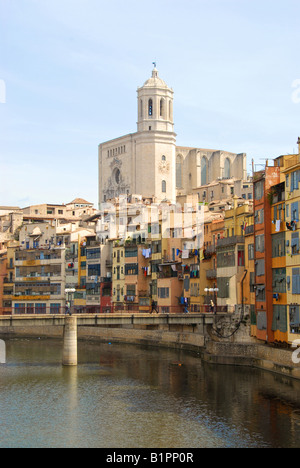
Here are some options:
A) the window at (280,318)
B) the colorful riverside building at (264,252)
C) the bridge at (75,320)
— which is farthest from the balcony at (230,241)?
the window at (280,318)

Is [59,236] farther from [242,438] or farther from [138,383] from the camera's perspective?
[242,438]

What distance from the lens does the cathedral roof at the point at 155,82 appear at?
159625 millimetres

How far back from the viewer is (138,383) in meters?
49.9

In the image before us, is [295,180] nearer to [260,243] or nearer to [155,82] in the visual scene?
[260,243]

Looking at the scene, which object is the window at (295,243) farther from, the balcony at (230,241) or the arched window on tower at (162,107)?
the arched window on tower at (162,107)

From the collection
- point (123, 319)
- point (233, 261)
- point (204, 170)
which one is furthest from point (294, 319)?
point (204, 170)

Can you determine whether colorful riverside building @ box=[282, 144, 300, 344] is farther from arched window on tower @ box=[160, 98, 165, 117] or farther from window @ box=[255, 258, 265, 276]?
arched window on tower @ box=[160, 98, 165, 117]

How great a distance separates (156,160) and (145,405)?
113417 millimetres

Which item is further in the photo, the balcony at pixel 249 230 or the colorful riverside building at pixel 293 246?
the balcony at pixel 249 230

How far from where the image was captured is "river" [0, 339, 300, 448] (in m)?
35.0

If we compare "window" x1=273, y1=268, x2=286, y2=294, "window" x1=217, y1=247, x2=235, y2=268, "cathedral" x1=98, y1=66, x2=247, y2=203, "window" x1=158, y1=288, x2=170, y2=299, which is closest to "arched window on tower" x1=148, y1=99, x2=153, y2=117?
"cathedral" x1=98, y1=66, x2=247, y2=203

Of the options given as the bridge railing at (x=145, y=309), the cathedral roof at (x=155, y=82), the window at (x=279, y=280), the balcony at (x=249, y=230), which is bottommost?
the bridge railing at (x=145, y=309)

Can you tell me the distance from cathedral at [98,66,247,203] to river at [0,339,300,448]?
309 feet

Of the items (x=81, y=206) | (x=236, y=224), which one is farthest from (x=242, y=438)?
(x=81, y=206)
